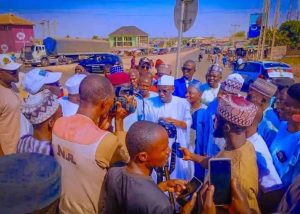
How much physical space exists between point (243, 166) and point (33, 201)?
54.8 inches

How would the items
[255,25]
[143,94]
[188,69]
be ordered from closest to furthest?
1. [143,94]
2. [188,69]
3. [255,25]

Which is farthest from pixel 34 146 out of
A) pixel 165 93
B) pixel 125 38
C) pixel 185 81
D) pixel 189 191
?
pixel 125 38

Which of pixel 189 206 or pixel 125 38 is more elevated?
pixel 125 38

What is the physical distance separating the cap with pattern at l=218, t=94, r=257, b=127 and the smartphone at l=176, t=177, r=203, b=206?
59 cm

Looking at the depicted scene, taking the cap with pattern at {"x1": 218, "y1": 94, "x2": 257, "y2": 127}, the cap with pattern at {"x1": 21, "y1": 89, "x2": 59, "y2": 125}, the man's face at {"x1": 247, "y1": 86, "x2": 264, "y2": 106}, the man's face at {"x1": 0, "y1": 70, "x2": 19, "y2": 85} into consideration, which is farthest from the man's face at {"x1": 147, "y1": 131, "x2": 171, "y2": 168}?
the man's face at {"x1": 0, "y1": 70, "x2": 19, "y2": 85}

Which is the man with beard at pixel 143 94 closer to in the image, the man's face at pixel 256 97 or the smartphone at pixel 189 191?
the man's face at pixel 256 97

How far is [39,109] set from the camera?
6.97 feet

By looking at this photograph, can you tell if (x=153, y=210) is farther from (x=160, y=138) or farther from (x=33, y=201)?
(x=33, y=201)

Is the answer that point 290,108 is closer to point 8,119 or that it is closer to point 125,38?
point 8,119

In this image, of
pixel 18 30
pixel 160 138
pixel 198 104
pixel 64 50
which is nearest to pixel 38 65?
pixel 64 50

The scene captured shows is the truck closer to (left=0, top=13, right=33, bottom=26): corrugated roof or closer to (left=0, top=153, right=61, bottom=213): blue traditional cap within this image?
(left=0, top=13, right=33, bottom=26): corrugated roof

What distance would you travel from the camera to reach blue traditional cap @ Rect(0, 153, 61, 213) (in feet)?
3.48

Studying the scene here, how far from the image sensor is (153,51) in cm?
6556

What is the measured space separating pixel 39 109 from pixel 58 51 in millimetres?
37059
